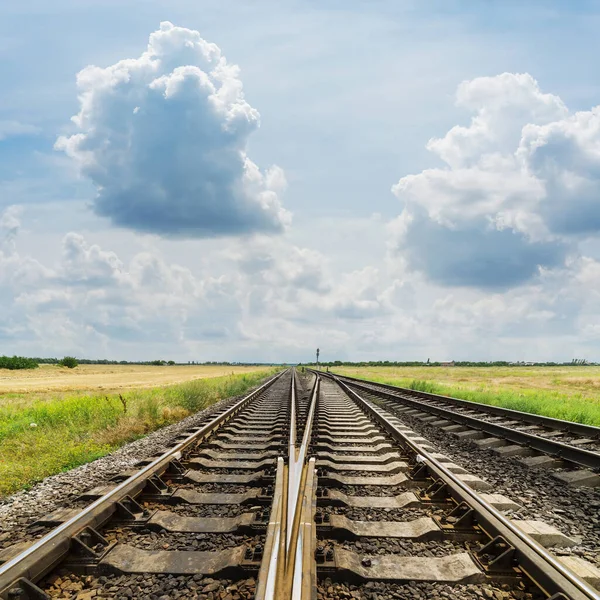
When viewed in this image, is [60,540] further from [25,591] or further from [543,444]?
[543,444]

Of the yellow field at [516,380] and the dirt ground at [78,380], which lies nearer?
the yellow field at [516,380]

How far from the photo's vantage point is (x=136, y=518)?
4.05 m

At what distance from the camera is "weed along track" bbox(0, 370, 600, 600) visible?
284 cm

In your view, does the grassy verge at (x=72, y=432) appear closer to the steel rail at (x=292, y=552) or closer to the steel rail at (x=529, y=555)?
the steel rail at (x=292, y=552)

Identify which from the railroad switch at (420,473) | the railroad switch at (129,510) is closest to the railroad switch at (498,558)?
the railroad switch at (420,473)

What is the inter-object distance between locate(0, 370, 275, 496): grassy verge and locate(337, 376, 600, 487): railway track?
6896 millimetres

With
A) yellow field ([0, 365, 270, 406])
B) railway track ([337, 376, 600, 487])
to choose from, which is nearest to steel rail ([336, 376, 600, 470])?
railway track ([337, 376, 600, 487])

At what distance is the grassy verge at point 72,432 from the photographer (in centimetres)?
687

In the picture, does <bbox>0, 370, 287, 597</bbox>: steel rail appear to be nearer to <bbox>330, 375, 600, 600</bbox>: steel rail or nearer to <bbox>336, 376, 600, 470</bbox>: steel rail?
<bbox>330, 375, 600, 600</bbox>: steel rail

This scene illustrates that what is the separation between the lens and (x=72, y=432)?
9.71 meters

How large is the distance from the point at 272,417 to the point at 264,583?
8.51 m

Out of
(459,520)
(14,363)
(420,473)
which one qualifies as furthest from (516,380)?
(14,363)

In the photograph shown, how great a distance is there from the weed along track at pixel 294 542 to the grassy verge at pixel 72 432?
2389mm

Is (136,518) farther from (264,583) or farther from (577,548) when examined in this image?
Result: (577,548)
